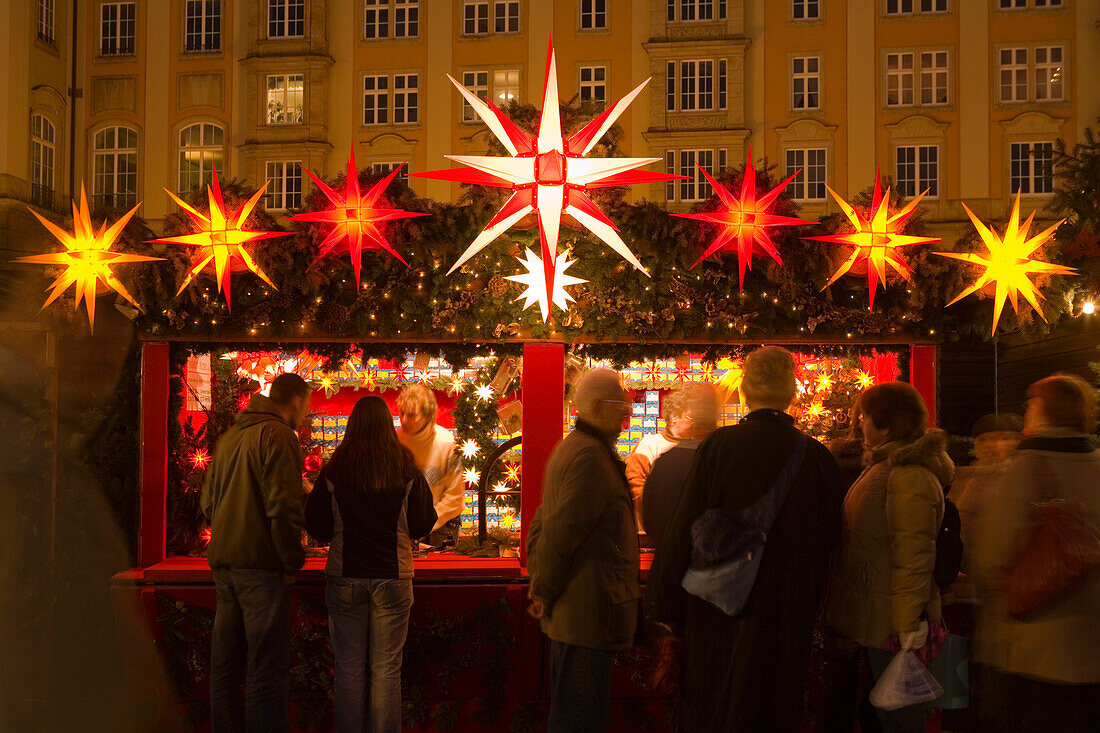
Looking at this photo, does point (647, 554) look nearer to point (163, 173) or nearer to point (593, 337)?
point (593, 337)

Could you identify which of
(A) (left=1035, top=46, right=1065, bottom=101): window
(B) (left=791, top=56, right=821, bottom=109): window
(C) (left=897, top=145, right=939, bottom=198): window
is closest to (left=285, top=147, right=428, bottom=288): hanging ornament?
(B) (left=791, top=56, right=821, bottom=109): window

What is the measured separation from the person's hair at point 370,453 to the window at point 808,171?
22.0 metres

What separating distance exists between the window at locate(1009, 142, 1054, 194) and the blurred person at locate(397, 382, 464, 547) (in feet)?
72.0

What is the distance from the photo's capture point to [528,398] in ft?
20.2

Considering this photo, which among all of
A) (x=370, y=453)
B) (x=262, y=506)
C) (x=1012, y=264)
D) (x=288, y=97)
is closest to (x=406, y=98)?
(x=288, y=97)

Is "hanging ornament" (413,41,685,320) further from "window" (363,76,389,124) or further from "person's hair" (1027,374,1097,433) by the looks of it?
"window" (363,76,389,124)

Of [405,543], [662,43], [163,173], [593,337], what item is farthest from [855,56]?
[405,543]

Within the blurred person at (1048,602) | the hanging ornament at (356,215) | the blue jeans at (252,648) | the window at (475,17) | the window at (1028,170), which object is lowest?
the blue jeans at (252,648)

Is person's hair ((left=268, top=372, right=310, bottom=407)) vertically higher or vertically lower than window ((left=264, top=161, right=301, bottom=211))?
lower

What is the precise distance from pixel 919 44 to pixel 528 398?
77.4ft

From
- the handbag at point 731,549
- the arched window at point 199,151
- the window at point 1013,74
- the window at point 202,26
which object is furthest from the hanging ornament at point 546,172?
the window at point 202,26

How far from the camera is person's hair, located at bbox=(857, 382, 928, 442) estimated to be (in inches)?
150

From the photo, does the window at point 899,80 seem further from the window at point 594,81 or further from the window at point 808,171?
the window at point 594,81

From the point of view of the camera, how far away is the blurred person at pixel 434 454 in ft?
21.6
